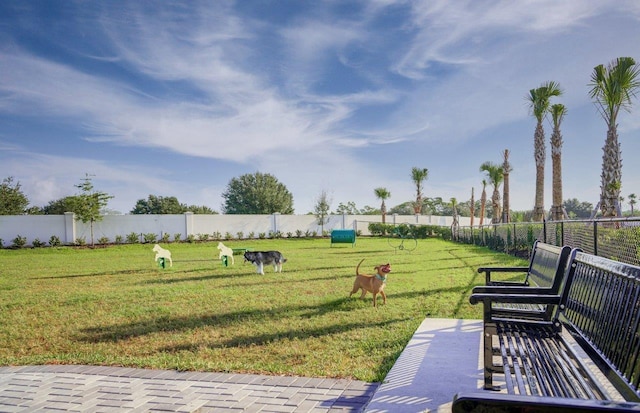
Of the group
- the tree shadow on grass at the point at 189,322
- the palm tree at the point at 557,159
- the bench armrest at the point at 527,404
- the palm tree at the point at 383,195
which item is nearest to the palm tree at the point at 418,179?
the palm tree at the point at 383,195

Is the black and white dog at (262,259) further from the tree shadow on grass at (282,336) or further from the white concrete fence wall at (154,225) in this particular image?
the white concrete fence wall at (154,225)

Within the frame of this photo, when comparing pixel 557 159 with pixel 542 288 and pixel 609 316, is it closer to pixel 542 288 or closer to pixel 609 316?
pixel 542 288

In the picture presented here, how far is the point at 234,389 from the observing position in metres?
3.42

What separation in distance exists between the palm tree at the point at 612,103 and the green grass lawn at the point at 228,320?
8.51 meters

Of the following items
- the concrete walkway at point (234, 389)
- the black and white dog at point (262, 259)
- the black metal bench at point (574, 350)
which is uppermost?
the black metal bench at point (574, 350)

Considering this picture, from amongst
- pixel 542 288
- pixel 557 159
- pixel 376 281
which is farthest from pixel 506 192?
pixel 542 288

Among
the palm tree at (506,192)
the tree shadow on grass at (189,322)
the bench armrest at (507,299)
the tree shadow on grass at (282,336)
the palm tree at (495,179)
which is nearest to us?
the bench armrest at (507,299)

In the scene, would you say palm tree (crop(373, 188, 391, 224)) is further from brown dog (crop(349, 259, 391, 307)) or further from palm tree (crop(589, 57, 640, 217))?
brown dog (crop(349, 259, 391, 307))

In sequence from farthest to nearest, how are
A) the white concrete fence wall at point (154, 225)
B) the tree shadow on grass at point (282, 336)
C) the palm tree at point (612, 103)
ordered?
1. the white concrete fence wall at point (154, 225)
2. the palm tree at point (612, 103)
3. the tree shadow on grass at point (282, 336)

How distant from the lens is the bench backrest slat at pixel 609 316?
1867mm

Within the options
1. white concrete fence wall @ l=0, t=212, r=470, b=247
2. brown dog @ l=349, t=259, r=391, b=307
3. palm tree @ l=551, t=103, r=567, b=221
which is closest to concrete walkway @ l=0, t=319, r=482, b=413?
brown dog @ l=349, t=259, r=391, b=307

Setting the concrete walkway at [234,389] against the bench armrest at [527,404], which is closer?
the bench armrest at [527,404]

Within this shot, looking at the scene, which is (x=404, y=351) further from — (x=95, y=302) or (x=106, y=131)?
(x=106, y=131)

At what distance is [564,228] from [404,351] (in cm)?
585
